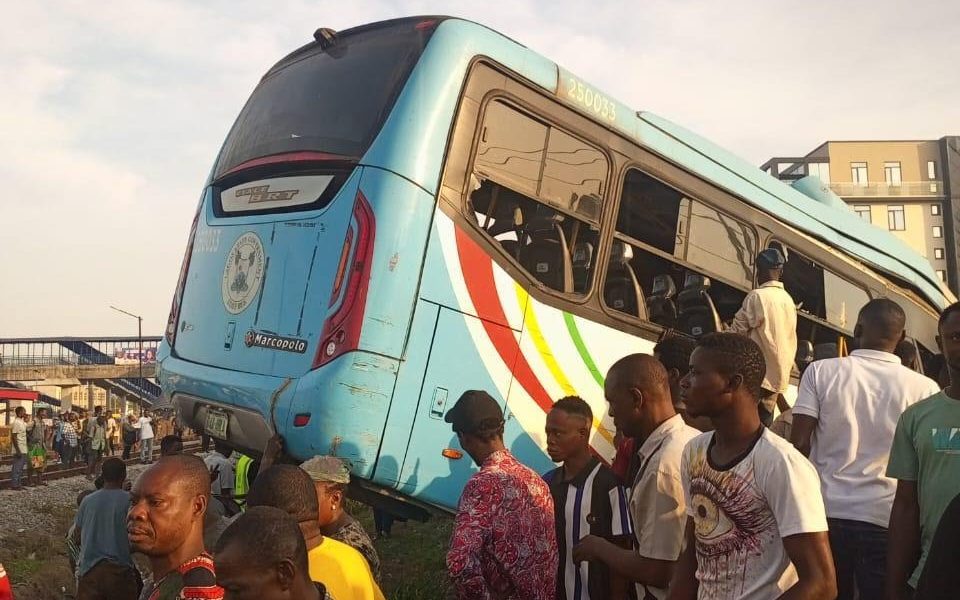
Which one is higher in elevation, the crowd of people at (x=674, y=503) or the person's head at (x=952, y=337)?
the person's head at (x=952, y=337)

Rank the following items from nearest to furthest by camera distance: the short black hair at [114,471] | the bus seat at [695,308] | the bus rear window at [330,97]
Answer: the bus rear window at [330,97] < the short black hair at [114,471] < the bus seat at [695,308]

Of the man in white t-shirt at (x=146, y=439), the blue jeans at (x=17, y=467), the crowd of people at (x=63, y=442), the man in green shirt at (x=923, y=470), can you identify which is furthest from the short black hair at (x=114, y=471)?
the man in white t-shirt at (x=146, y=439)

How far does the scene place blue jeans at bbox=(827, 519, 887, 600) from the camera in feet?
12.3

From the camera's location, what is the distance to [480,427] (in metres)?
3.80

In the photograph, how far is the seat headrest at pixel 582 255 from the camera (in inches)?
232

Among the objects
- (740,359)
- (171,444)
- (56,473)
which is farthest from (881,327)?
(56,473)

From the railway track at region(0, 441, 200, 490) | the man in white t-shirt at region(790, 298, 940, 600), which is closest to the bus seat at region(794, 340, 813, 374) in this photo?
the man in white t-shirt at region(790, 298, 940, 600)

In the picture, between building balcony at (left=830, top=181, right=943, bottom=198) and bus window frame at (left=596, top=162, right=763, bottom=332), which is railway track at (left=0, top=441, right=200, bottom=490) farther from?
building balcony at (left=830, top=181, right=943, bottom=198)

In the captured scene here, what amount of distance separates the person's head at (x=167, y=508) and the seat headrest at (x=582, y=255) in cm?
333

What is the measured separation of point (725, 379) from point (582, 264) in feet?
10.4

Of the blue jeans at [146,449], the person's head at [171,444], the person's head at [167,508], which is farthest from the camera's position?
the blue jeans at [146,449]

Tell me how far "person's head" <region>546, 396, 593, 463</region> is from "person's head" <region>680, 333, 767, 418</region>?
3.35 feet

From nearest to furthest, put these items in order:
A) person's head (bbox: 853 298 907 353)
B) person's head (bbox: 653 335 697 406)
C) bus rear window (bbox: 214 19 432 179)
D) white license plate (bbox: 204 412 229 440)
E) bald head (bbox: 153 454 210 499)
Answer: bald head (bbox: 153 454 210 499) < person's head (bbox: 853 298 907 353) < person's head (bbox: 653 335 697 406) < bus rear window (bbox: 214 19 432 179) < white license plate (bbox: 204 412 229 440)

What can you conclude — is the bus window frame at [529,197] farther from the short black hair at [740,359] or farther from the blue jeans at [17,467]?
the blue jeans at [17,467]
